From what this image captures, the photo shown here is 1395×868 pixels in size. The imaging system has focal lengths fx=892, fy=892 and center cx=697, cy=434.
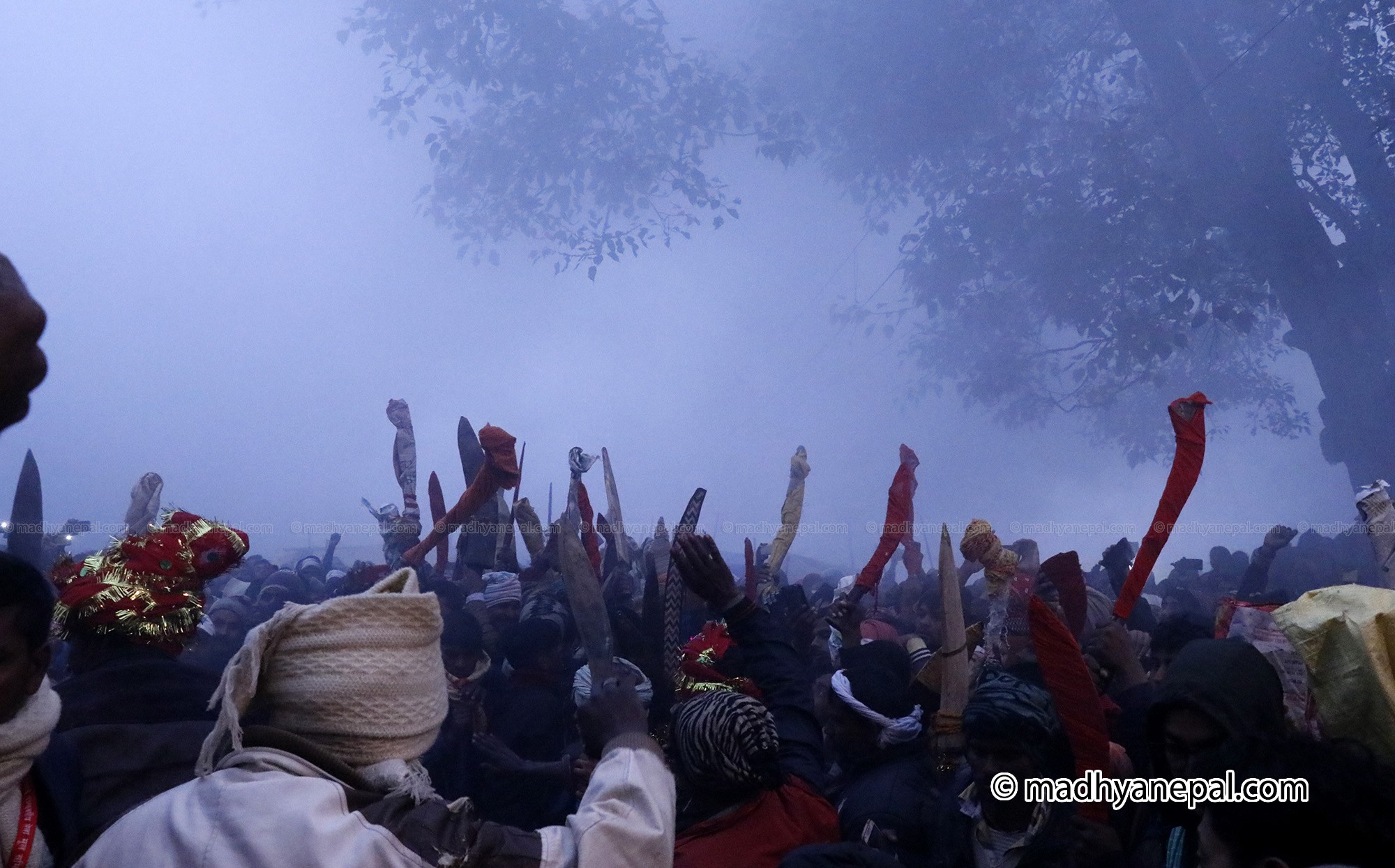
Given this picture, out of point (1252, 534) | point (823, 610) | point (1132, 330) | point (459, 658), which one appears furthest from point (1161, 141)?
point (1252, 534)

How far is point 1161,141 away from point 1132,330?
264 centimetres

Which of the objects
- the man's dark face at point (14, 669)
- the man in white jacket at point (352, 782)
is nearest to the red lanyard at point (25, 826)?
the man's dark face at point (14, 669)

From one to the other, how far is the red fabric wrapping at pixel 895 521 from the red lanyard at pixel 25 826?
3.43m

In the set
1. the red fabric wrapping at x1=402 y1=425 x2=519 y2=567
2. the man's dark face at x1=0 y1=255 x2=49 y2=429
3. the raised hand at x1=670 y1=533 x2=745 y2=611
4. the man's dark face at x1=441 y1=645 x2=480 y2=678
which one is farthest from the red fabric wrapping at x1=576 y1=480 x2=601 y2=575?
the man's dark face at x1=0 y1=255 x2=49 y2=429

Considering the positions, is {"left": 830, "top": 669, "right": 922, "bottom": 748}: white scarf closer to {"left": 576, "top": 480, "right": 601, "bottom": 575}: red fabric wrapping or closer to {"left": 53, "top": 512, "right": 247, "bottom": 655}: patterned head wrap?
{"left": 53, "top": 512, "right": 247, "bottom": 655}: patterned head wrap

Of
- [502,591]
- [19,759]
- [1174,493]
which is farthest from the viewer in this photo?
[502,591]

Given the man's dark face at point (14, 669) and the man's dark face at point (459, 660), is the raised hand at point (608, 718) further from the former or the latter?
the man's dark face at point (459, 660)

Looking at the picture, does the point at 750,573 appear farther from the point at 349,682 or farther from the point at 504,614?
the point at 349,682

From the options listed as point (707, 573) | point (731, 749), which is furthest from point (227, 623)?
point (731, 749)

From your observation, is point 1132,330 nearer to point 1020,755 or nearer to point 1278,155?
point 1278,155

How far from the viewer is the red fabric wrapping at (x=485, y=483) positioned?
589 cm

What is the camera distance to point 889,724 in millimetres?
3002

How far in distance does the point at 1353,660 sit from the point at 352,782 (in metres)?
2.15

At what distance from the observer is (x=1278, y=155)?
1108 centimetres
